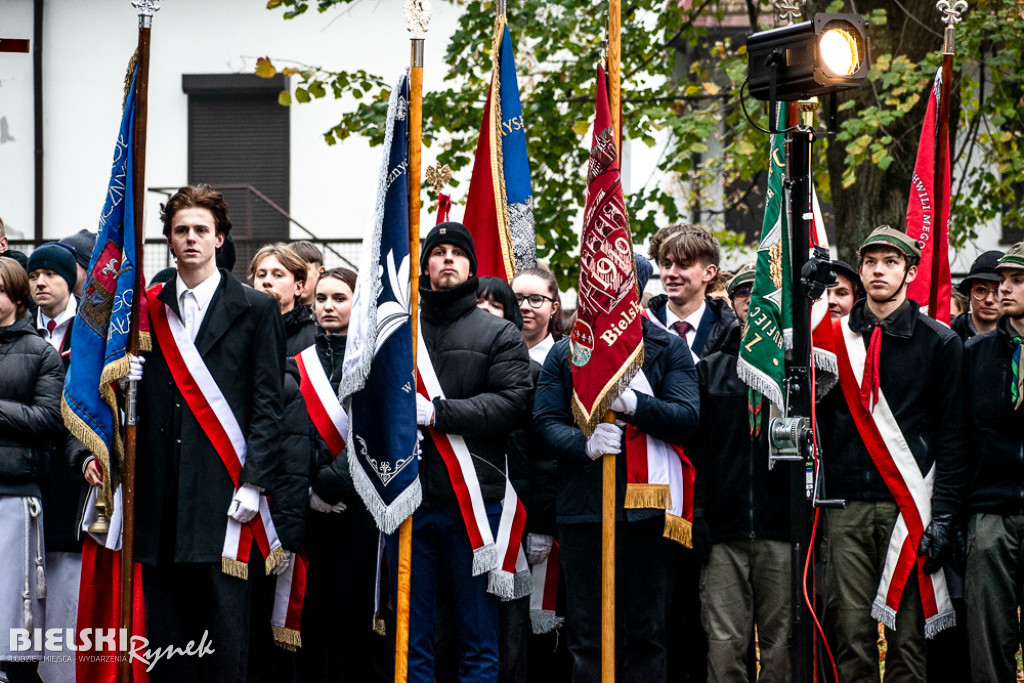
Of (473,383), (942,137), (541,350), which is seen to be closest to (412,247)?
(473,383)

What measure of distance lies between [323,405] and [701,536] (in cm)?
196

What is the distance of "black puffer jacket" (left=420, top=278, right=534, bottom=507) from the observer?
6.02m

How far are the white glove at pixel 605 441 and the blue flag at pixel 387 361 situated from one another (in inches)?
32.1

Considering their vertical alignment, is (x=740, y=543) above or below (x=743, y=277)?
below

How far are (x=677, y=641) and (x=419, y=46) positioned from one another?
3170 millimetres

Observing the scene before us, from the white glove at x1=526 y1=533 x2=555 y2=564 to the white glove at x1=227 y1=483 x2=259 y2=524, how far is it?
1449 millimetres

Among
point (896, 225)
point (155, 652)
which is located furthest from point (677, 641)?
point (896, 225)

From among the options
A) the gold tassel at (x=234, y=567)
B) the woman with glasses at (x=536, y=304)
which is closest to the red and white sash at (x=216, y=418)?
the gold tassel at (x=234, y=567)

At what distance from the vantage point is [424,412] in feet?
19.6

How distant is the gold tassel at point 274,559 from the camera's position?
19.5ft

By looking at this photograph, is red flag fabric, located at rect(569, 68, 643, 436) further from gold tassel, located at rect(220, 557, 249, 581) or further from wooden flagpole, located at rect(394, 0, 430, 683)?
gold tassel, located at rect(220, 557, 249, 581)

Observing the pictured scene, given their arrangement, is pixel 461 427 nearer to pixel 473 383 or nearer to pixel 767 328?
pixel 473 383

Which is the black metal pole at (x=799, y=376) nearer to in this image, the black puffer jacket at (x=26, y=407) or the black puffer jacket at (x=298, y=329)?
the black puffer jacket at (x=298, y=329)

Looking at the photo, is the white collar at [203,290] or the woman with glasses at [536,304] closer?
the white collar at [203,290]
